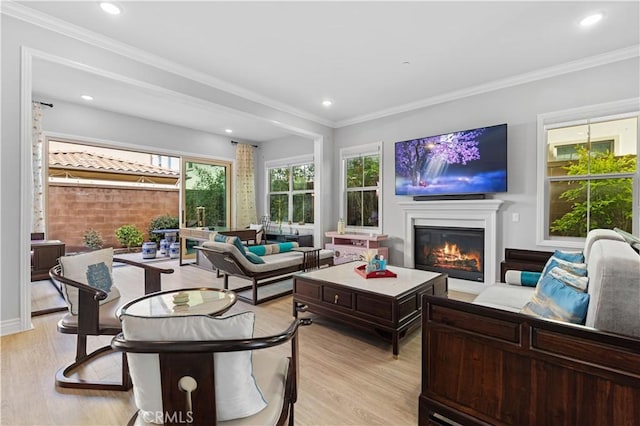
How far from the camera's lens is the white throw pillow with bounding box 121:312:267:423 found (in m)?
0.97

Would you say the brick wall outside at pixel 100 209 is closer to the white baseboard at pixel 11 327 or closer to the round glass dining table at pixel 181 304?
the white baseboard at pixel 11 327

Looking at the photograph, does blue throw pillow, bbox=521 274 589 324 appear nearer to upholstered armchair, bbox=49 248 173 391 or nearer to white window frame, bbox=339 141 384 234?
upholstered armchair, bbox=49 248 173 391

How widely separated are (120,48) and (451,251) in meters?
4.95

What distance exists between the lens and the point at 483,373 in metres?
1.46

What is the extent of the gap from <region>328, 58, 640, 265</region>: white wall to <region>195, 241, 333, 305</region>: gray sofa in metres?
1.99

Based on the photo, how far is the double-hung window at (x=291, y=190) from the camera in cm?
691

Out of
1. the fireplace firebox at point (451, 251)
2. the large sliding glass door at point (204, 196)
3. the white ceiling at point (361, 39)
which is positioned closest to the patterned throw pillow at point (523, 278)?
the fireplace firebox at point (451, 251)

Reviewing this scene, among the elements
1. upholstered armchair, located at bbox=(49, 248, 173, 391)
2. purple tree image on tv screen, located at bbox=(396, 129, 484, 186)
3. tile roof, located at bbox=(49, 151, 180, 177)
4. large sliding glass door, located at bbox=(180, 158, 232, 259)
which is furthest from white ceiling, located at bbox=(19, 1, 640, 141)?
tile roof, located at bbox=(49, 151, 180, 177)

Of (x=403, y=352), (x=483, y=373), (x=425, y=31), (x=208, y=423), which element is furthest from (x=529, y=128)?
(x=208, y=423)

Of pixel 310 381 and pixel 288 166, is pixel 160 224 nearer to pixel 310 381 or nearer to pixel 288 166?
pixel 288 166

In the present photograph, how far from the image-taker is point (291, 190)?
7.25 metres

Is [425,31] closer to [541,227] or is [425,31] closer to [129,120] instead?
[541,227]

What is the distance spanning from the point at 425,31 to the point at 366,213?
129 inches

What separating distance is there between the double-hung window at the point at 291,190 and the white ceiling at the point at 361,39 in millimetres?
2793
